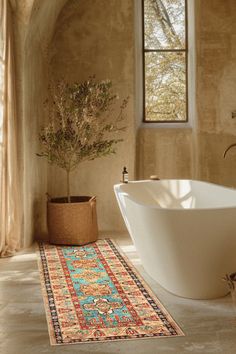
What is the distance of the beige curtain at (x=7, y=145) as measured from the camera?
462 centimetres

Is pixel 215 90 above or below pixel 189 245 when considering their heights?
above

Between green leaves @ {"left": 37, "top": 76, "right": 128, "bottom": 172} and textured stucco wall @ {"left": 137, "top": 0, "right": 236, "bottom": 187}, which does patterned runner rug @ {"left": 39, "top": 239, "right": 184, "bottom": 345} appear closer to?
green leaves @ {"left": 37, "top": 76, "right": 128, "bottom": 172}

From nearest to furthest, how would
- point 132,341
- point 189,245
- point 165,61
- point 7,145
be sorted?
point 132,341
point 189,245
point 7,145
point 165,61

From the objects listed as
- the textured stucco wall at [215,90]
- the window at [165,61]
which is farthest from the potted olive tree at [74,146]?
the textured stucco wall at [215,90]

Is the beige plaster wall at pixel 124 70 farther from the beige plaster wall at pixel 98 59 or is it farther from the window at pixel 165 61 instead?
the window at pixel 165 61

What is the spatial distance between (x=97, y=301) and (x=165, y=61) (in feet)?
12.4

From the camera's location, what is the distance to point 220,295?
3.42 meters

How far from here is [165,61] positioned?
252 inches

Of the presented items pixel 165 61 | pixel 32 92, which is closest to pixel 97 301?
pixel 32 92

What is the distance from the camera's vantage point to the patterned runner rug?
2822 millimetres

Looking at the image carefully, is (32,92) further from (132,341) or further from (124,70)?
(132,341)

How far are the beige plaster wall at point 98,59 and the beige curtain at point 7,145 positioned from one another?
122cm

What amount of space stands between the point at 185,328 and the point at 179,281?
567 mm

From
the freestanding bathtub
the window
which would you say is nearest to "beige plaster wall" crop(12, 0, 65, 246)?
the window
